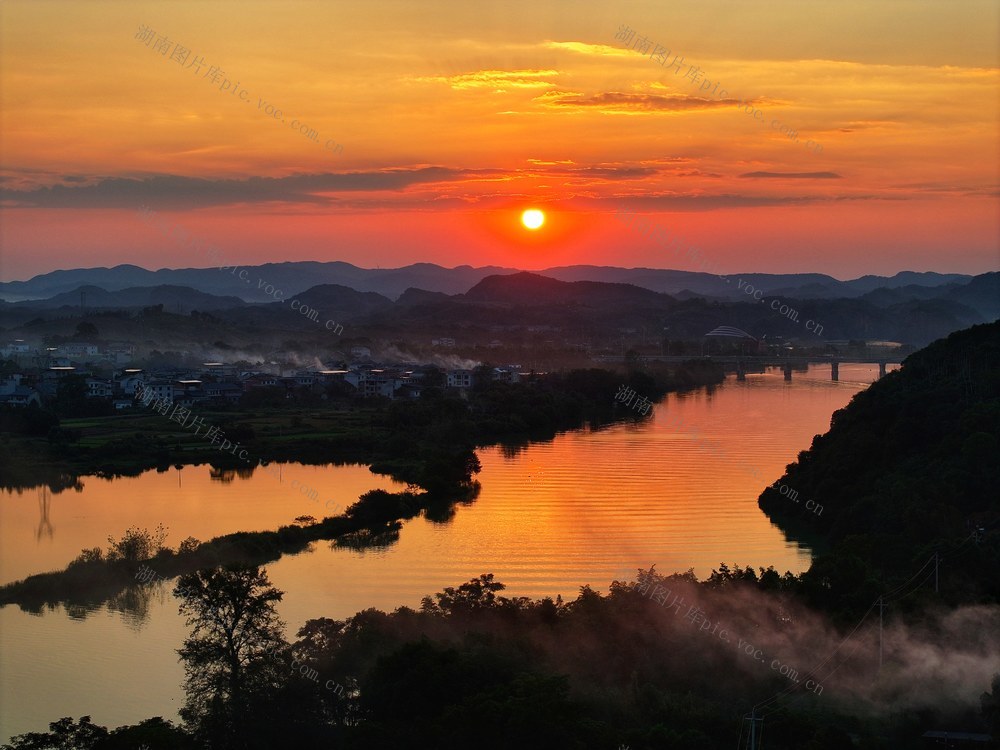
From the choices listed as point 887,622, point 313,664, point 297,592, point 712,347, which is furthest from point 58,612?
point 712,347

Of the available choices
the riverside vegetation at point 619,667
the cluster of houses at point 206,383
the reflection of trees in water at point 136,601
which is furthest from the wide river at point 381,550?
the cluster of houses at point 206,383

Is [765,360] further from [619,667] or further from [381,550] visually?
[619,667]

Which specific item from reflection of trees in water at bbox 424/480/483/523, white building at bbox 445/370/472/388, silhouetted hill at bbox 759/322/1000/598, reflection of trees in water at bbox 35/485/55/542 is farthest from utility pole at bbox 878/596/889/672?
white building at bbox 445/370/472/388

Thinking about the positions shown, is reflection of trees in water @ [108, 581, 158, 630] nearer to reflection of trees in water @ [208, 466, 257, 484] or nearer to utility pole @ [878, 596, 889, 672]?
reflection of trees in water @ [208, 466, 257, 484]

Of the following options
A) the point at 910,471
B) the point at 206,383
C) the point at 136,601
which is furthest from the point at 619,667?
the point at 206,383

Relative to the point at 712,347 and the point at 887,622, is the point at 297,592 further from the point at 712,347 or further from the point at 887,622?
the point at 712,347

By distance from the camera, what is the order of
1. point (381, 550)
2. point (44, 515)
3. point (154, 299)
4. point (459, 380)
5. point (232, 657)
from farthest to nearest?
point (154, 299), point (459, 380), point (44, 515), point (381, 550), point (232, 657)
